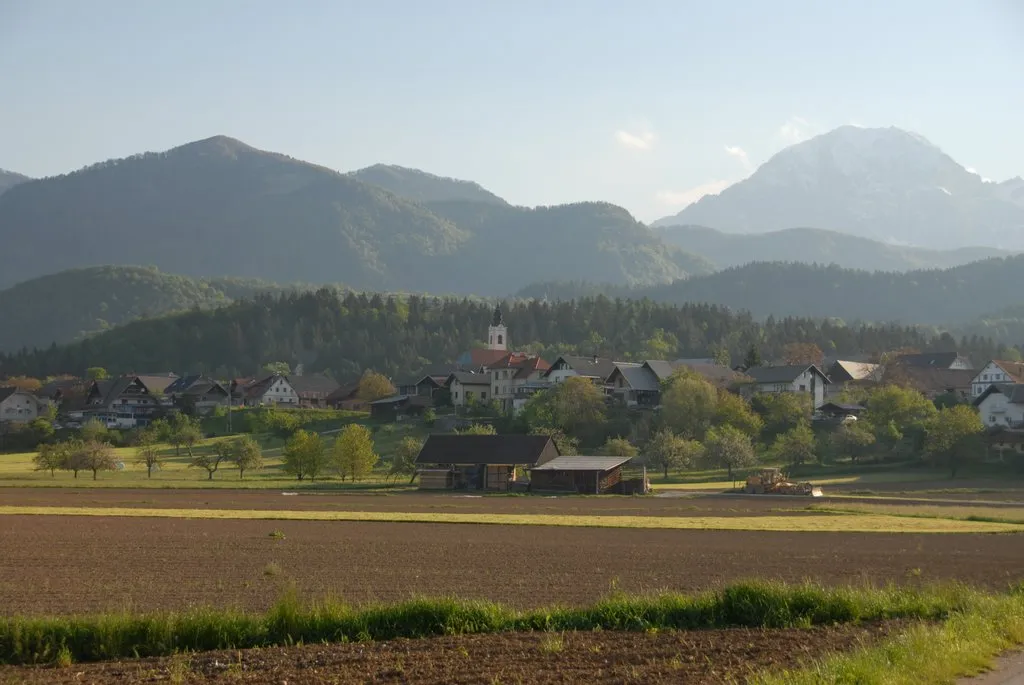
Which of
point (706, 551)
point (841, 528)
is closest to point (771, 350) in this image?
point (841, 528)

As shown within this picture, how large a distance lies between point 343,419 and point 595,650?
11373cm

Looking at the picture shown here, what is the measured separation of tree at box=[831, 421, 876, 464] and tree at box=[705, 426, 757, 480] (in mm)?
8006

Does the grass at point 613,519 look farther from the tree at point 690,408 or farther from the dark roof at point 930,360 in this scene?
the dark roof at point 930,360

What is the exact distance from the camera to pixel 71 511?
52219 millimetres

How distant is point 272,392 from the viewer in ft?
523

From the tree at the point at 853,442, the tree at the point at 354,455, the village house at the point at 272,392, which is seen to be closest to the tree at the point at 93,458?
the tree at the point at 354,455

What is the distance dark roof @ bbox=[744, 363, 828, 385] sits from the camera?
12188 cm

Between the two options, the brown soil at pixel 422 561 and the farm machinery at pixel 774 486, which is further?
the farm machinery at pixel 774 486

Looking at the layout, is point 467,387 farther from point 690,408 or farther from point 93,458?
point 93,458

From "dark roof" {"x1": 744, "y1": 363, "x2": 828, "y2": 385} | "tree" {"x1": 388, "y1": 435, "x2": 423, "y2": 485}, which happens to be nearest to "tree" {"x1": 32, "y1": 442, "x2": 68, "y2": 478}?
"tree" {"x1": 388, "y1": 435, "x2": 423, "y2": 485}

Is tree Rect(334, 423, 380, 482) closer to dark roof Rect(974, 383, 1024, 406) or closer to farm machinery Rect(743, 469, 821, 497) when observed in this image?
farm machinery Rect(743, 469, 821, 497)

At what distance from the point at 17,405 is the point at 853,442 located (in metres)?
112

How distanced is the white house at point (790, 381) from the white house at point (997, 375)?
17.8m

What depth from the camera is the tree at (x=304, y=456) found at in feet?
294
